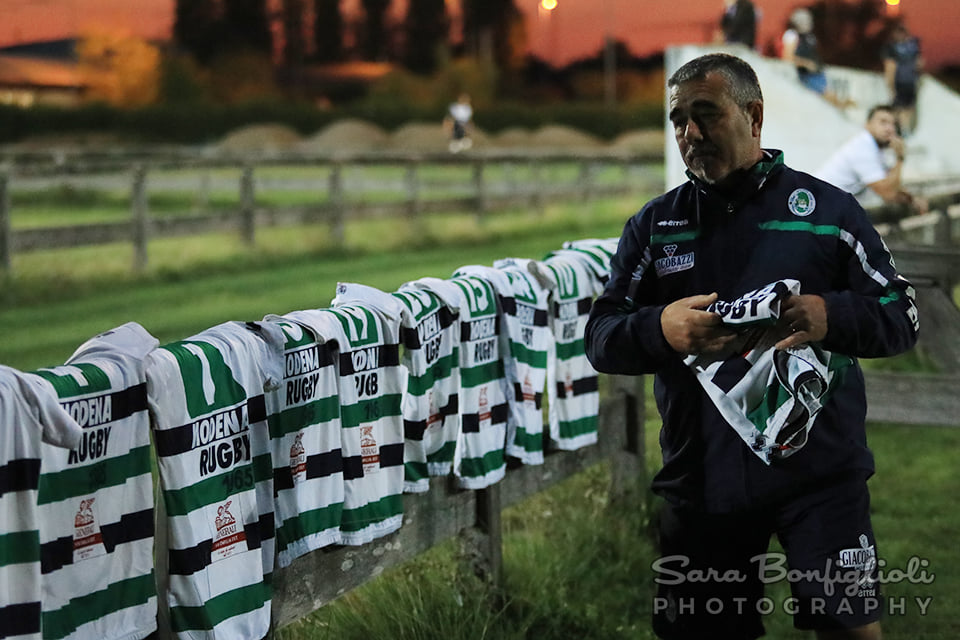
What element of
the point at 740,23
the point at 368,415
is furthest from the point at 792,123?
the point at 368,415

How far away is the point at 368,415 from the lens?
3.72 metres

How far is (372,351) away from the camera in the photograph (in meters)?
3.72

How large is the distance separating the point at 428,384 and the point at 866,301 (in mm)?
1627

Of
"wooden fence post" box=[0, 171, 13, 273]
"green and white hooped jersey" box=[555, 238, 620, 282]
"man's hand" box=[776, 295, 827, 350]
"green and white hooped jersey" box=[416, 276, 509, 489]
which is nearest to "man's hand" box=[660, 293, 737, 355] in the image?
"man's hand" box=[776, 295, 827, 350]

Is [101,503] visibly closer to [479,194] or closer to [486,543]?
[486,543]

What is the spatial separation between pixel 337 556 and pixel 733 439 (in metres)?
1.24

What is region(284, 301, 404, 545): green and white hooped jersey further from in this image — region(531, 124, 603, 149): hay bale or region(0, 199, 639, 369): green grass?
region(531, 124, 603, 149): hay bale

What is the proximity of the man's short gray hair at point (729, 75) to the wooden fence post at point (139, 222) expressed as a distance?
36.1 feet

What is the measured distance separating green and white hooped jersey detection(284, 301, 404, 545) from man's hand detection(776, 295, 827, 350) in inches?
49.2

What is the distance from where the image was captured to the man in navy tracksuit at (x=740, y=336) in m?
2.83

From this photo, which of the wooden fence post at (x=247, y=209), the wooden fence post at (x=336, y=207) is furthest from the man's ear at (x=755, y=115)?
the wooden fence post at (x=336, y=207)

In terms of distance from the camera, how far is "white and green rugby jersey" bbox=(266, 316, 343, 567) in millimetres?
3352

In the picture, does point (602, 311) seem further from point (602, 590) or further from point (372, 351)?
point (602, 590)

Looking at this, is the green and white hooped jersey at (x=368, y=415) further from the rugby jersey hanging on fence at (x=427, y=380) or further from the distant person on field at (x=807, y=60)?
the distant person on field at (x=807, y=60)
